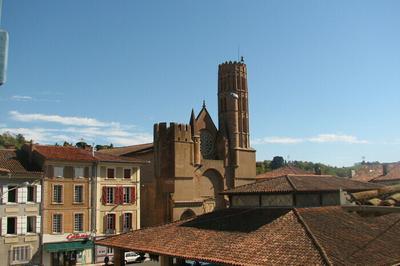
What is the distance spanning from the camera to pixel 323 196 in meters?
24.6

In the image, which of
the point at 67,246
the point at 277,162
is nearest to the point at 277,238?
the point at 67,246

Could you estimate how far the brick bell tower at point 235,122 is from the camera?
59750 millimetres

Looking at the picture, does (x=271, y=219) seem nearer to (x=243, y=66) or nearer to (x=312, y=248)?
(x=312, y=248)

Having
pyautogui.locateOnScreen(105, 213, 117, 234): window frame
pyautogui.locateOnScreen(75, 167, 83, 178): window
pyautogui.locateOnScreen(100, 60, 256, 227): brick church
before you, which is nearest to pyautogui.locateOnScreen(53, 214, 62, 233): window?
pyautogui.locateOnScreen(75, 167, 83, 178): window

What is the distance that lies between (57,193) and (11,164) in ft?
15.1

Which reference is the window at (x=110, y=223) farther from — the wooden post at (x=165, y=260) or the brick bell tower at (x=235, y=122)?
the wooden post at (x=165, y=260)

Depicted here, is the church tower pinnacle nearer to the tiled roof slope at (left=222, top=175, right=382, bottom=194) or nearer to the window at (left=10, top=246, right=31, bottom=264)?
the window at (left=10, top=246, right=31, bottom=264)

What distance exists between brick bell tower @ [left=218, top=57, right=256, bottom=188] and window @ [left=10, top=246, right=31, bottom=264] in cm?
2849

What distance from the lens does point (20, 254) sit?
3666 centimetres

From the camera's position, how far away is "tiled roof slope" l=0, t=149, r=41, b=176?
36875 mm

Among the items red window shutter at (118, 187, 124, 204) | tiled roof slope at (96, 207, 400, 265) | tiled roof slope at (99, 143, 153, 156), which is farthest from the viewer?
tiled roof slope at (99, 143, 153, 156)

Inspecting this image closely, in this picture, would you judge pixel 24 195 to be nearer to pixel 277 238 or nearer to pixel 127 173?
pixel 127 173

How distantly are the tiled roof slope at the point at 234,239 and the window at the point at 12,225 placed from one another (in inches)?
589

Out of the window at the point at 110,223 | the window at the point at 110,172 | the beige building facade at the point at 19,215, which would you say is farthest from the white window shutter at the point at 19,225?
the window at the point at 110,172
